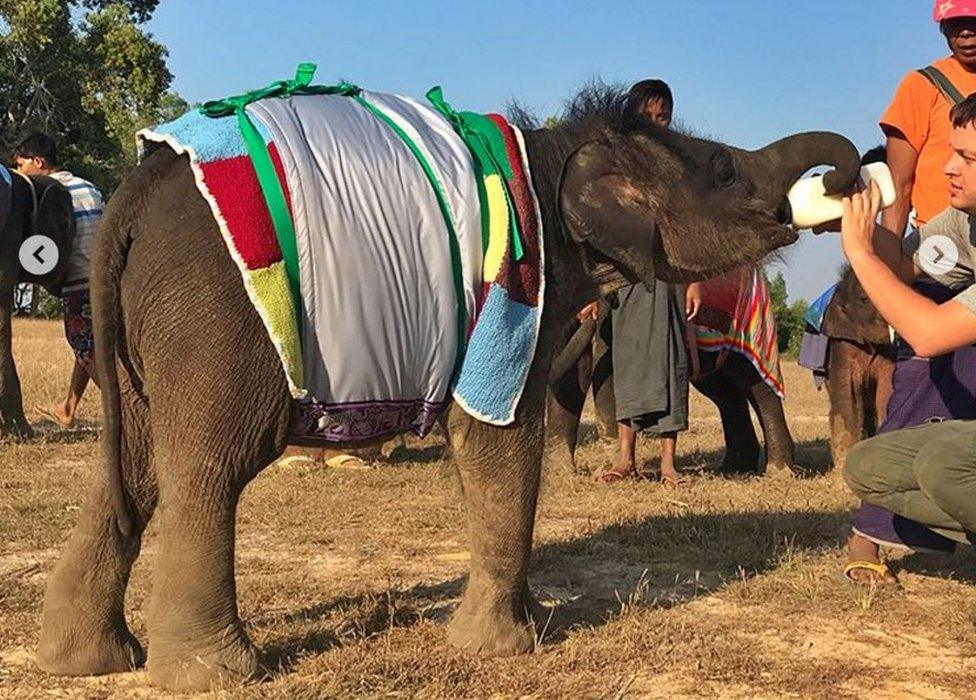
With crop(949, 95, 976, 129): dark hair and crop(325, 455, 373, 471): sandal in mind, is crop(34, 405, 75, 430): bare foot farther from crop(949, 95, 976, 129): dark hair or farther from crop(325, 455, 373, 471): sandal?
crop(949, 95, 976, 129): dark hair

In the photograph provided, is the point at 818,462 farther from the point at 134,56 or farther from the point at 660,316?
the point at 134,56

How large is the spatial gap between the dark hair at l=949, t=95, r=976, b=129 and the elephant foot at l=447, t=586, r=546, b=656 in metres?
2.17

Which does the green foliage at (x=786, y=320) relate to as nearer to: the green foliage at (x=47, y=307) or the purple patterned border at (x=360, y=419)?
the green foliage at (x=47, y=307)

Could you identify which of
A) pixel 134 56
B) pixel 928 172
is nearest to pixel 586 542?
pixel 928 172

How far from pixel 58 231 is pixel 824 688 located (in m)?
6.26

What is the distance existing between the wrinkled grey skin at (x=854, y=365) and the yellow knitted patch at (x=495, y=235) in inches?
179

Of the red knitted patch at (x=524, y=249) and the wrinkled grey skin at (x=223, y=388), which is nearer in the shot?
the wrinkled grey skin at (x=223, y=388)

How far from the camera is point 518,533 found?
4016mm

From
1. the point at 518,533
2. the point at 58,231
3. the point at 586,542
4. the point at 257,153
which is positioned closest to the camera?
the point at 257,153

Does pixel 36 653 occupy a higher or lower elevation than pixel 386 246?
lower

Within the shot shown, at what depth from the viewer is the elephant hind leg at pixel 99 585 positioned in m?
3.78

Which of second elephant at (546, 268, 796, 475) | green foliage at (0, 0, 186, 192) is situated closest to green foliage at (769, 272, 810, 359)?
green foliage at (0, 0, 186, 192)

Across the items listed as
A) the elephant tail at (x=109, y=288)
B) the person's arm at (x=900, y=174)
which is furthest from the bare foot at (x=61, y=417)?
the person's arm at (x=900, y=174)

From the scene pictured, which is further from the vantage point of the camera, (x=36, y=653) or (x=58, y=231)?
(x=58, y=231)
